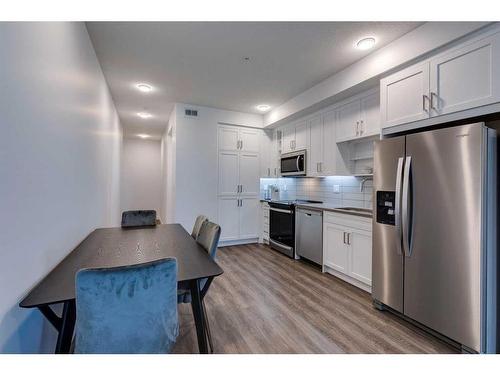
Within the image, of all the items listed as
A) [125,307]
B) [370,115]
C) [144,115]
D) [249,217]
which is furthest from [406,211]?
[144,115]

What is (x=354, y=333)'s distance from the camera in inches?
76.2

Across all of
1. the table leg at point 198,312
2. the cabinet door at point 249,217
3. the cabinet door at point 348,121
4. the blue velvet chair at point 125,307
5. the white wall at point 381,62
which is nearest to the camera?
the blue velvet chair at point 125,307

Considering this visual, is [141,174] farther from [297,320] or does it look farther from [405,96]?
[405,96]

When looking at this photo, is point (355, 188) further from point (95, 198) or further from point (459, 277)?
point (95, 198)

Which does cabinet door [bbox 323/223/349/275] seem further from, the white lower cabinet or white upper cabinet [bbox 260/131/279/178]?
white upper cabinet [bbox 260/131/279/178]

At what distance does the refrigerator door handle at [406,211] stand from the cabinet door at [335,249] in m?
0.93

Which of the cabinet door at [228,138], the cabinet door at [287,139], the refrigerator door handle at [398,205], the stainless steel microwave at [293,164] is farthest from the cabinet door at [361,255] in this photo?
the cabinet door at [228,138]

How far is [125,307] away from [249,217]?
3814 millimetres

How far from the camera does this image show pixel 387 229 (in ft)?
7.22

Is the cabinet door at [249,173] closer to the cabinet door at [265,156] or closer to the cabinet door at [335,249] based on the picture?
the cabinet door at [265,156]

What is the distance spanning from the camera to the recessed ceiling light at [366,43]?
2.32 m

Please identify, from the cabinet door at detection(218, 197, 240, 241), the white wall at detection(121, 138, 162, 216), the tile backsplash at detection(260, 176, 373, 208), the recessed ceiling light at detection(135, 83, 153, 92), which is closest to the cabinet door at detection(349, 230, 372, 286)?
the tile backsplash at detection(260, 176, 373, 208)

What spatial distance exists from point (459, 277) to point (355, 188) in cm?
185

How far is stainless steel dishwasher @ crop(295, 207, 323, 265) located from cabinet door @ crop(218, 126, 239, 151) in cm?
186
